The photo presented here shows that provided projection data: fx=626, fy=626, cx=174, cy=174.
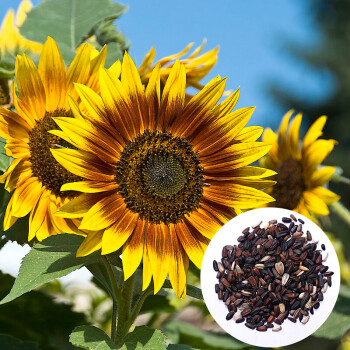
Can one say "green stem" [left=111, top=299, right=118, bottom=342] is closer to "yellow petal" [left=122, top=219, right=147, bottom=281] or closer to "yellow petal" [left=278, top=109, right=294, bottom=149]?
"yellow petal" [left=122, top=219, right=147, bottom=281]

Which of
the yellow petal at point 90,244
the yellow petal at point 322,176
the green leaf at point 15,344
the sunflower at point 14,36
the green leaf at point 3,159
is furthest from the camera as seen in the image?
the yellow petal at point 322,176

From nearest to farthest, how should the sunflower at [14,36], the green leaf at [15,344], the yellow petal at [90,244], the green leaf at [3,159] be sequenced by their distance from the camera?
the yellow petal at [90,244] < the green leaf at [3,159] < the green leaf at [15,344] < the sunflower at [14,36]

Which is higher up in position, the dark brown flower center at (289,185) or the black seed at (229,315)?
the black seed at (229,315)

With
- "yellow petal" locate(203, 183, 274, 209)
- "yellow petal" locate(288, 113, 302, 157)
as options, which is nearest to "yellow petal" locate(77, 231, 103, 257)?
"yellow petal" locate(203, 183, 274, 209)

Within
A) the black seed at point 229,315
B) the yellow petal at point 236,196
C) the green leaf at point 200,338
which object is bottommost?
the green leaf at point 200,338

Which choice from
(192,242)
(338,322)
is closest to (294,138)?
(338,322)

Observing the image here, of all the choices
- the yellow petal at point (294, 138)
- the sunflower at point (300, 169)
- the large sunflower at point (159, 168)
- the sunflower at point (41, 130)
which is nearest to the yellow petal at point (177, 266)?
the large sunflower at point (159, 168)

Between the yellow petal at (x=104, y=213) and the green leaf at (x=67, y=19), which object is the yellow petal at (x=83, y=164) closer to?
the yellow petal at (x=104, y=213)
